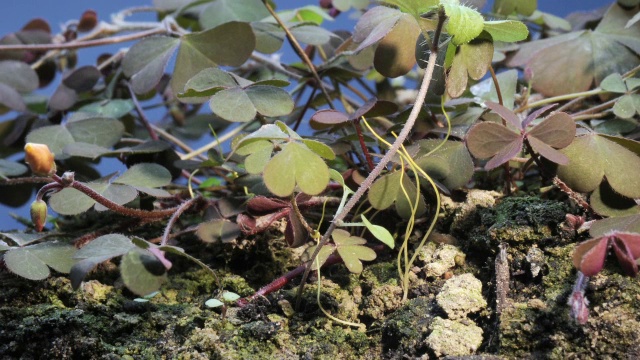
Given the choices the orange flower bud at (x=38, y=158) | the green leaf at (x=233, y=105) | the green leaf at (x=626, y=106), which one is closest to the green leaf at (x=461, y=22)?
the green leaf at (x=233, y=105)

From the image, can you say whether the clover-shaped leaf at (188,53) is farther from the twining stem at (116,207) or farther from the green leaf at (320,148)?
the green leaf at (320,148)

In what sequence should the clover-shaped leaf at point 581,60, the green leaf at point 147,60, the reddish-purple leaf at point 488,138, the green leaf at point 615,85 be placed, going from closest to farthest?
the reddish-purple leaf at point 488,138, the green leaf at point 615,85, the green leaf at point 147,60, the clover-shaped leaf at point 581,60

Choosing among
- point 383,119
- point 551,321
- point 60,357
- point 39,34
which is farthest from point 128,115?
point 551,321

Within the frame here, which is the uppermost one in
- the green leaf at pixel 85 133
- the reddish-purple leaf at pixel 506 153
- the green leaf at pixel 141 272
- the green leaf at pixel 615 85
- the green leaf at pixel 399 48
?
the green leaf at pixel 399 48

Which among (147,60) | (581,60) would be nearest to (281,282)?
(147,60)

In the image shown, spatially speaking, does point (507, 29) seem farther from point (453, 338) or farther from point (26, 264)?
point (26, 264)

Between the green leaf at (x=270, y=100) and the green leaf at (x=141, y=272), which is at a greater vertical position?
the green leaf at (x=270, y=100)

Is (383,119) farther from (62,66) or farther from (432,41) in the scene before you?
(62,66)

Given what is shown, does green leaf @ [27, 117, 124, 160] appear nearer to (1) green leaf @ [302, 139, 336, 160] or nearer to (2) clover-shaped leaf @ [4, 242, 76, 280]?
(2) clover-shaped leaf @ [4, 242, 76, 280]
